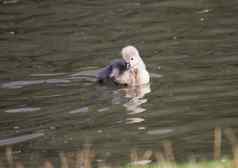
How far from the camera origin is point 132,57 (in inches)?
584

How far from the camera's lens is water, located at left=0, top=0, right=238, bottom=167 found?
38.3ft

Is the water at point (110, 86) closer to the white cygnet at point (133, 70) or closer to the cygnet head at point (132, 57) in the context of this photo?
the white cygnet at point (133, 70)

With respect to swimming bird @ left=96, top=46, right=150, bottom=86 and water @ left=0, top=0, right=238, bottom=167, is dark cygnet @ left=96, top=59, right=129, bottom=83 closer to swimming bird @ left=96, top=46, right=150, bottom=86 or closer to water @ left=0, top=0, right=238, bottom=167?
swimming bird @ left=96, top=46, right=150, bottom=86

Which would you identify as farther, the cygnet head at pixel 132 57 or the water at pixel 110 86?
the cygnet head at pixel 132 57

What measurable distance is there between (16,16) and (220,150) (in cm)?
986

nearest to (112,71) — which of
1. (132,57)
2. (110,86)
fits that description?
(110,86)

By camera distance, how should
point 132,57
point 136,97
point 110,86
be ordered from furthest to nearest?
point 110,86
point 132,57
point 136,97

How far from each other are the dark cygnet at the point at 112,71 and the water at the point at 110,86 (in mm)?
152

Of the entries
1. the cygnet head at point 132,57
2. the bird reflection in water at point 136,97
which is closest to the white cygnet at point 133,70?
the cygnet head at point 132,57

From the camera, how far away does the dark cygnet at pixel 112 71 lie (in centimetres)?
1483

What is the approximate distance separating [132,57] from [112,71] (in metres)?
0.39

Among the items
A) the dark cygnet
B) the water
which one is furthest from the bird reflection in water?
the dark cygnet

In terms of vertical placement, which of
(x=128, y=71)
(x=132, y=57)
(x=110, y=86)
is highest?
(x=132, y=57)

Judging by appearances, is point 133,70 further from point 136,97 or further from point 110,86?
point 136,97
